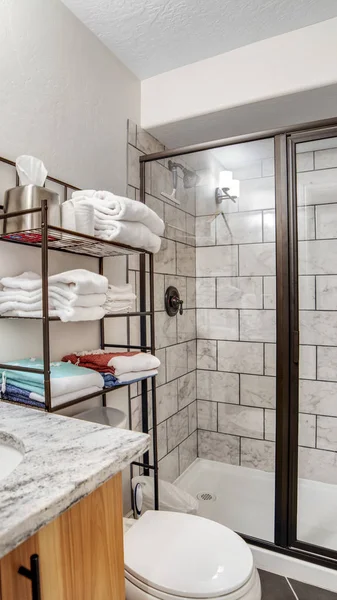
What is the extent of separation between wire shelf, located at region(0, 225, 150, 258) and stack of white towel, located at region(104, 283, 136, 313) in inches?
6.1

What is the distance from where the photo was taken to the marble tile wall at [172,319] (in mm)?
1956

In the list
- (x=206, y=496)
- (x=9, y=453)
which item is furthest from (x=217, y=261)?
(x=9, y=453)

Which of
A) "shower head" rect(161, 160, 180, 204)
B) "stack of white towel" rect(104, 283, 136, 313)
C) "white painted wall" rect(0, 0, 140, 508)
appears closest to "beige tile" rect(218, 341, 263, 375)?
"white painted wall" rect(0, 0, 140, 508)

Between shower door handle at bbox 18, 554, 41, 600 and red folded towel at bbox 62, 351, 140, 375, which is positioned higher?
red folded towel at bbox 62, 351, 140, 375

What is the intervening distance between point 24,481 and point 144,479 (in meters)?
1.28

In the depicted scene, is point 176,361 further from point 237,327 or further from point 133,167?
point 133,167

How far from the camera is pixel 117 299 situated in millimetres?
1372

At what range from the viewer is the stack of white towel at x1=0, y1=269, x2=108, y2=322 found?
3.49 ft

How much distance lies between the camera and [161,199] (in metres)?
2.09

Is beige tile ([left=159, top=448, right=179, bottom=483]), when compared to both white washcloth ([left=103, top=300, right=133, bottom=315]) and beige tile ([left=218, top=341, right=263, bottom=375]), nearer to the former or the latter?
beige tile ([left=218, top=341, right=263, bottom=375])

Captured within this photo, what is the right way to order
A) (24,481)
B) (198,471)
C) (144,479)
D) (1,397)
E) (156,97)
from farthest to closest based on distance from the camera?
(198,471)
(156,97)
(144,479)
(1,397)
(24,481)

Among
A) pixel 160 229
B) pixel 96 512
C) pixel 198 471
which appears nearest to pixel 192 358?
pixel 198 471

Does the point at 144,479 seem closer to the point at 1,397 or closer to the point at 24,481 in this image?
the point at 1,397

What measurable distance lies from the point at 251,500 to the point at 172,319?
113 centimetres
